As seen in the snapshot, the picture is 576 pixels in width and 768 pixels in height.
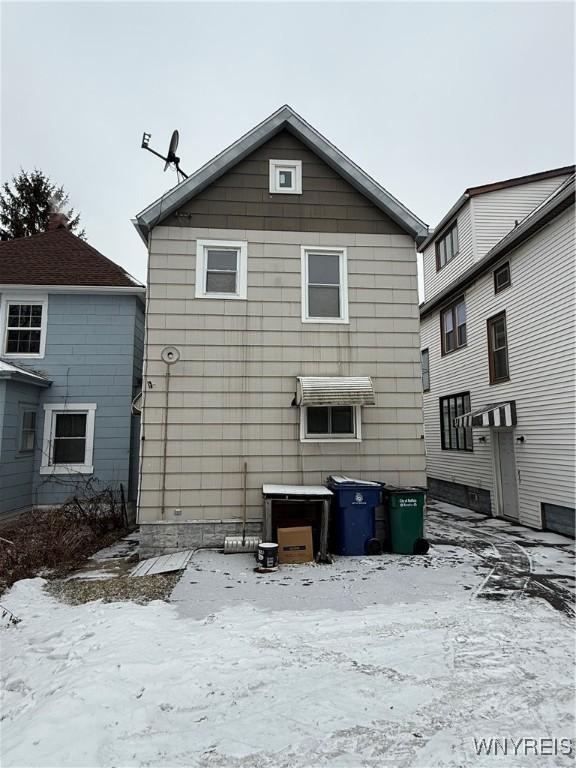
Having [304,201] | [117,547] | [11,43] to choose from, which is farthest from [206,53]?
[117,547]

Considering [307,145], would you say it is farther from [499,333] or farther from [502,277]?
[499,333]

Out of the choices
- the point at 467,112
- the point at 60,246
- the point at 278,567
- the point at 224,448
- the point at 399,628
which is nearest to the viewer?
the point at 399,628

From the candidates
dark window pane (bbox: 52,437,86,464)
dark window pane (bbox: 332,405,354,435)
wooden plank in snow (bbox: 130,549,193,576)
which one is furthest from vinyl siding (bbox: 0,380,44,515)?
dark window pane (bbox: 332,405,354,435)

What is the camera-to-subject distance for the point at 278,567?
600 centimetres

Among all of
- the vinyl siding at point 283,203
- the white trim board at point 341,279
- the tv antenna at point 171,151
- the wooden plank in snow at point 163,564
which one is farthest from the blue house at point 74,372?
the white trim board at point 341,279

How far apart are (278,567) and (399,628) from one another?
2.24 m

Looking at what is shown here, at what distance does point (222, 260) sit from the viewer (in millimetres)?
7672

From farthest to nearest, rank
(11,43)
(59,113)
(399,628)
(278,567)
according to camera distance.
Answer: (59,113)
(11,43)
(278,567)
(399,628)

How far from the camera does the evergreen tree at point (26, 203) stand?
21.8 metres

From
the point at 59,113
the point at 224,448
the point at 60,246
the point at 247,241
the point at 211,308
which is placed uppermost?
the point at 59,113

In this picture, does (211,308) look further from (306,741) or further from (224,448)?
(306,741)

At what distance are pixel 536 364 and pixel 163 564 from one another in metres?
8.75

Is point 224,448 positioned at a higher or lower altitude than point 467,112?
lower

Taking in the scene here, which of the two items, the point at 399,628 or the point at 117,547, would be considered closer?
the point at 399,628
